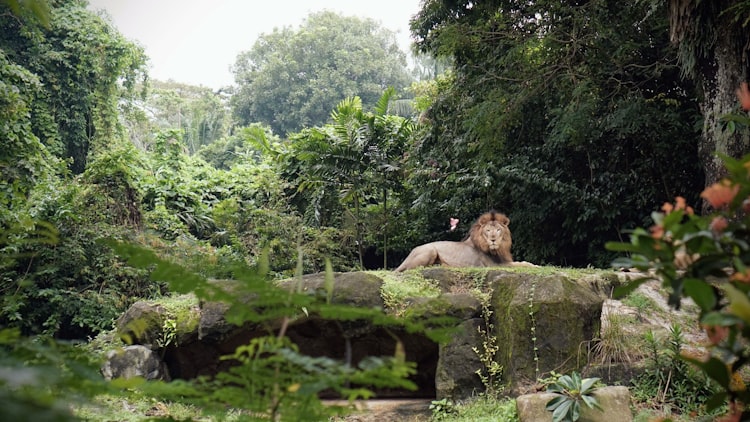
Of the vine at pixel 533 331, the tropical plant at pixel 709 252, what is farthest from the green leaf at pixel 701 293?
the vine at pixel 533 331

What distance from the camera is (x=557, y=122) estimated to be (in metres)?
10.8

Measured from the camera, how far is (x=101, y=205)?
467 inches

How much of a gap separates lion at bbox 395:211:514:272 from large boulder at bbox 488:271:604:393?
2.28m

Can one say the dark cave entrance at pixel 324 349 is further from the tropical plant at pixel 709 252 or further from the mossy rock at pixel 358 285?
the tropical plant at pixel 709 252

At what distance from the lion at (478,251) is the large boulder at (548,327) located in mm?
2282

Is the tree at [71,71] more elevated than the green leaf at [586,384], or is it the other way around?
the tree at [71,71]

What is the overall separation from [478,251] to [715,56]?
3560 millimetres

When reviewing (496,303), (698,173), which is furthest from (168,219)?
(698,173)

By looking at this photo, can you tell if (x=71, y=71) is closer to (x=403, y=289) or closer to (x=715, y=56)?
(x=403, y=289)

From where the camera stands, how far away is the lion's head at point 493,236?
9.11 metres

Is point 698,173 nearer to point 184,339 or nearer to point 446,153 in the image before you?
point 446,153

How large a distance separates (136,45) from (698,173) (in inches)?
601

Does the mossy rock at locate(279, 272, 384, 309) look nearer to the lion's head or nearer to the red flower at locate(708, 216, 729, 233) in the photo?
the lion's head

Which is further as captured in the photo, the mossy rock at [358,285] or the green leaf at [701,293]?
the mossy rock at [358,285]
